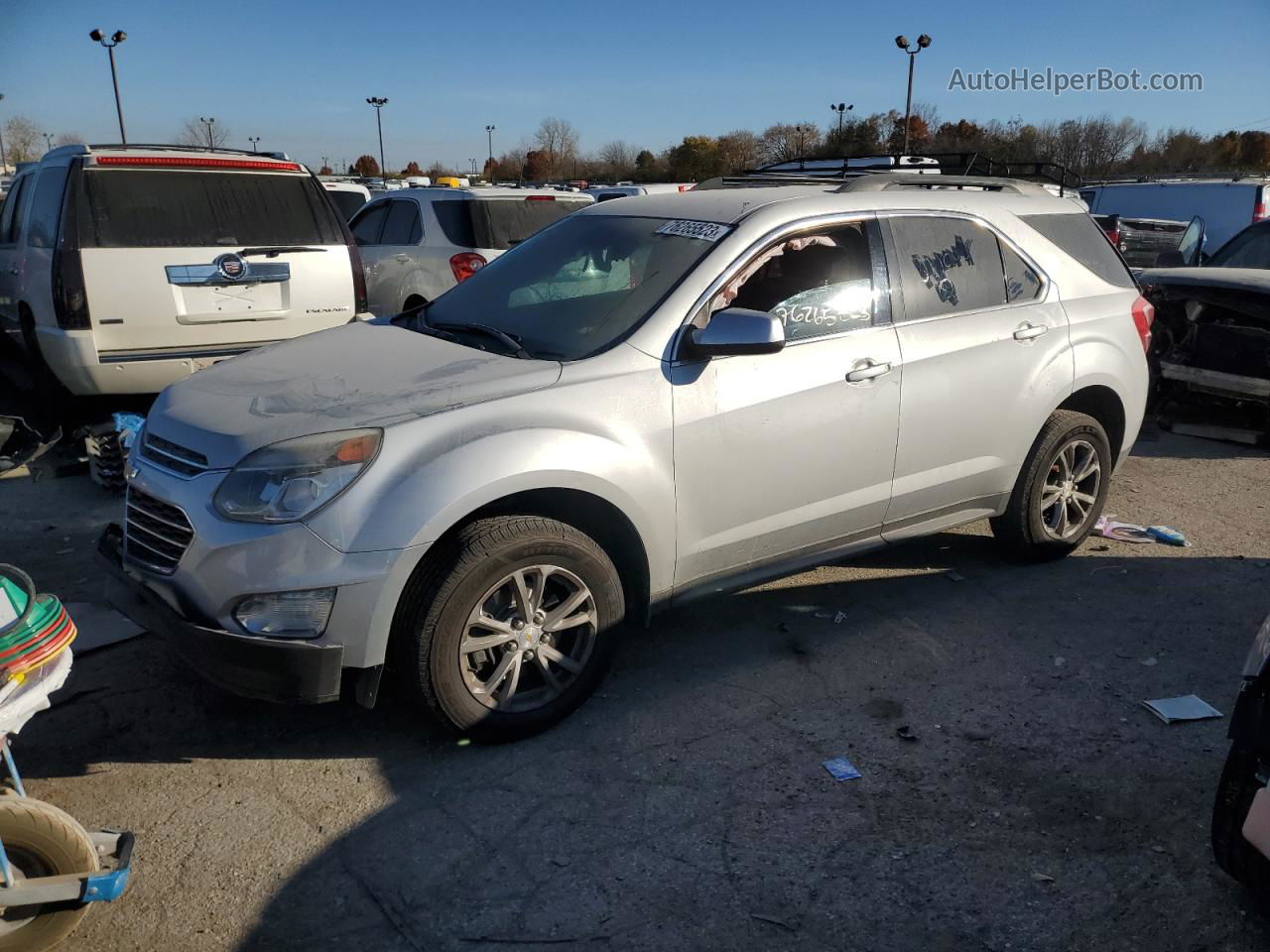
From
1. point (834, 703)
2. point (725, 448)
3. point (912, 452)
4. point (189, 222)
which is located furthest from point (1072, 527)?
point (189, 222)

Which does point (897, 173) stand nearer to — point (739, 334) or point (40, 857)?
point (739, 334)

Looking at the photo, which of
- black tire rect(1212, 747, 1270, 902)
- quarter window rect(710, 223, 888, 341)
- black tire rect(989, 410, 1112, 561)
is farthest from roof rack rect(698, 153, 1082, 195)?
black tire rect(1212, 747, 1270, 902)

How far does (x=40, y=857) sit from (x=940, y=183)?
4.55 meters

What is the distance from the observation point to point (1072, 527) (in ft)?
17.5

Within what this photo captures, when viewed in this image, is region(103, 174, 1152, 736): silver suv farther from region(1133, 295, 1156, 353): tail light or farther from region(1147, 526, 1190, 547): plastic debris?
region(1147, 526, 1190, 547): plastic debris

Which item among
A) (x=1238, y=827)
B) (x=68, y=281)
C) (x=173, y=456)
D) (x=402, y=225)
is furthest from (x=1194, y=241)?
(x=173, y=456)

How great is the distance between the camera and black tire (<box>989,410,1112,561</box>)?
4938mm

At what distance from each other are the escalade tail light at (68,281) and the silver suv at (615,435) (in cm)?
271

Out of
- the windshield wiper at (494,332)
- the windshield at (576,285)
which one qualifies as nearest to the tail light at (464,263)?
the windshield at (576,285)

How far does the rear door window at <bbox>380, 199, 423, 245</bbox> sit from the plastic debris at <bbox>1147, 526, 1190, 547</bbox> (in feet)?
21.7

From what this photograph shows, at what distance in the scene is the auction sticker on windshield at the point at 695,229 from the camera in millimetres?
4016

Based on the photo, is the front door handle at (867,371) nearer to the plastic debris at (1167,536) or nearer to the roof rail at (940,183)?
the roof rail at (940,183)

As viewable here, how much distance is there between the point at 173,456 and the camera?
3.36m

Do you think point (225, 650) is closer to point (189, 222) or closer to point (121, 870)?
point (121, 870)
